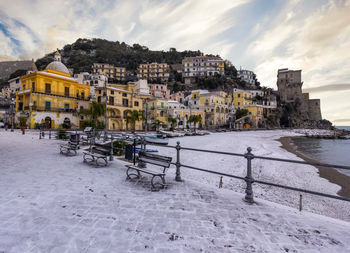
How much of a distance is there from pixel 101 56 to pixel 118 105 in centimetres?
7492

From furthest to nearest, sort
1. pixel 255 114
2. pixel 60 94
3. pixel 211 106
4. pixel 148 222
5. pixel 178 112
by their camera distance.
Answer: pixel 255 114, pixel 211 106, pixel 178 112, pixel 60 94, pixel 148 222

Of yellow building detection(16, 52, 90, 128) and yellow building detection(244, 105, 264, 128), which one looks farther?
yellow building detection(244, 105, 264, 128)

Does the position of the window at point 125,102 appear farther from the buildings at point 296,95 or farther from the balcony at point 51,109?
the buildings at point 296,95

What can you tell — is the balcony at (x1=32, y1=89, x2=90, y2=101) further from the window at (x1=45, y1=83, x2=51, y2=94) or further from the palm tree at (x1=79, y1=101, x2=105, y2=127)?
the palm tree at (x1=79, y1=101, x2=105, y2=127)

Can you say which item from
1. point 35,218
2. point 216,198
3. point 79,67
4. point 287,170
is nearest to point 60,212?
point 35,218

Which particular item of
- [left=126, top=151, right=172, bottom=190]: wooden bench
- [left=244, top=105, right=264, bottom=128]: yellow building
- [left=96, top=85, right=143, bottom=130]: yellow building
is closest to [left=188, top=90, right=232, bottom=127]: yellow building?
[left=244, top=105, right=264, bottom=128]: yellow building

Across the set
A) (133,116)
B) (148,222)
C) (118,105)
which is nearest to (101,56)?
(118,105)

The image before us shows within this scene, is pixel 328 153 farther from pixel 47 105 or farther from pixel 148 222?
pixel 47 105

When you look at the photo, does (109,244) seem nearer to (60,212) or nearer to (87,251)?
(87,251)

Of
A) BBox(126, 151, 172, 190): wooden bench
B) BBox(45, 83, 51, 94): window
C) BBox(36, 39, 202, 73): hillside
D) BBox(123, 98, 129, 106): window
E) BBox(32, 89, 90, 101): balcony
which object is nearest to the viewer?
BBox(126, 151, 172, 190): wooden bench

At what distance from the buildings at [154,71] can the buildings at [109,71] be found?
956cm

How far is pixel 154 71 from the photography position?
294ft

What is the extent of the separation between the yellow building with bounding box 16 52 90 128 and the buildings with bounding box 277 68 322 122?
316ft

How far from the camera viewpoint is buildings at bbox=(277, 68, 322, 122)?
91.3 meters
